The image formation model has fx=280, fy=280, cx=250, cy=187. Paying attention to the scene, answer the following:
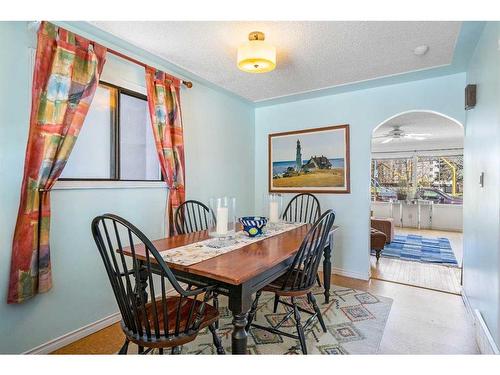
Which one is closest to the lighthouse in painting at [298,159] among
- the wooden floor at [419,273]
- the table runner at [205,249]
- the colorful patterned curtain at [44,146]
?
the wooden floor at [419,273]

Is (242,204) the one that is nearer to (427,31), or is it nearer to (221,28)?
(221,28)

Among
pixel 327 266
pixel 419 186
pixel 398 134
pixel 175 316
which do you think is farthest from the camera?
pixel 419 186

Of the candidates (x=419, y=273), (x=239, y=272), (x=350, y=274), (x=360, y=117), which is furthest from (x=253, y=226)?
(x=419, y=273)

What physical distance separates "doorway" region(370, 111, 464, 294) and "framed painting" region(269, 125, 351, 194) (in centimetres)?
162

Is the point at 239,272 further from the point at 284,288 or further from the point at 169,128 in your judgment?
the point at 169,128

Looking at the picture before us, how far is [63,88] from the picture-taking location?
1815 millimetres

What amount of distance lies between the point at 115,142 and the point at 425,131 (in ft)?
19.4

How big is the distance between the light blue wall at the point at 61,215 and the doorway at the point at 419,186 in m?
3.40

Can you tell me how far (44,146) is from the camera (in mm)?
1741

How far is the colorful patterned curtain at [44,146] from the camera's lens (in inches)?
66.4

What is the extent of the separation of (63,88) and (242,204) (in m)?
2.51

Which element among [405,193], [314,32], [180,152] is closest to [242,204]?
[180,152]

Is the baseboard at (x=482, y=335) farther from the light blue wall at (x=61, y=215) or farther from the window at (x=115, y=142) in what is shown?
the window at (x=115, y=142)

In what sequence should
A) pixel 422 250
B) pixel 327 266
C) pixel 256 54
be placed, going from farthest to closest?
pixel 422 250 < pixel 327 266 < pixel 256 54
